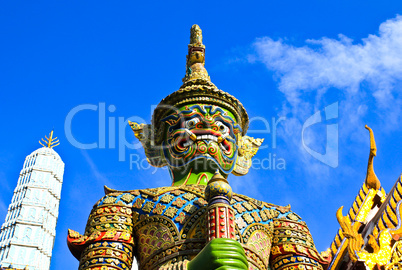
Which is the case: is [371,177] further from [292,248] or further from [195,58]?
[195,58]

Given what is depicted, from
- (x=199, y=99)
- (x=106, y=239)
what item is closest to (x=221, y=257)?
(x=106, y=239)

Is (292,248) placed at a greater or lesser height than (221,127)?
lesser

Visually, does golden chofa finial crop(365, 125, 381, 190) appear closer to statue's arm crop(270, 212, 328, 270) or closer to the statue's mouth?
statue's arm crop(270, 212, 328, 270)

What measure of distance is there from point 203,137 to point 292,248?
1.82m

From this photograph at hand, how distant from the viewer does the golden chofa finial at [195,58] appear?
8.20 metres

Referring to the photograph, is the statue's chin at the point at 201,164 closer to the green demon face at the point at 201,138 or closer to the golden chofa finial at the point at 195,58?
the green demon face at the point at 201,138

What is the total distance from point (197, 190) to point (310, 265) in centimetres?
152

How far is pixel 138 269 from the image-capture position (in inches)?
235

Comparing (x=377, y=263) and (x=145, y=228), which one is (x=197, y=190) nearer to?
(x=145, y=228)

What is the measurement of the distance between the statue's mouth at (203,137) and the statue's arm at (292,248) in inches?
51.8

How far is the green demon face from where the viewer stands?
22.6ft

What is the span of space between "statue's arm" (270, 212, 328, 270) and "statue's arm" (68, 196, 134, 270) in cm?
163

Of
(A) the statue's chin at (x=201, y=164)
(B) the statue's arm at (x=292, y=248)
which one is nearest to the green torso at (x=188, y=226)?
(B) the statue's arm at (x=292, y=248)

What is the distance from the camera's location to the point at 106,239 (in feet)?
18.9
